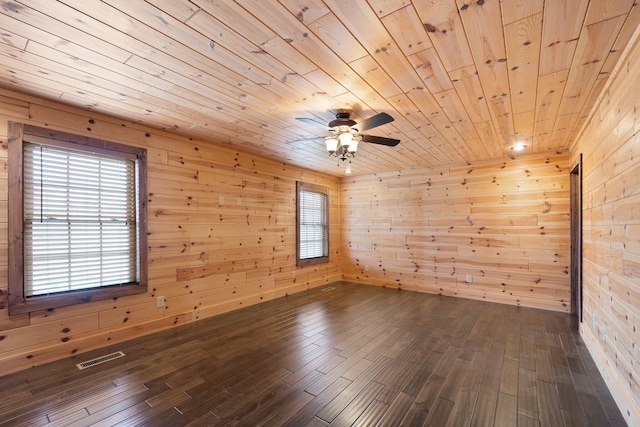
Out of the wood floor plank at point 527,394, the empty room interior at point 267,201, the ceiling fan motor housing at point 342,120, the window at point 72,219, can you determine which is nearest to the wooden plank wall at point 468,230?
the empty room interior at point 267,201

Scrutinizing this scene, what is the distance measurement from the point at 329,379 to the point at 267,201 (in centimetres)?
331

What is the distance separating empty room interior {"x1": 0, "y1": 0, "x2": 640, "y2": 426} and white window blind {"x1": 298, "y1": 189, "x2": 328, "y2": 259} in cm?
105

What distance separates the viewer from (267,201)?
5.20 metres

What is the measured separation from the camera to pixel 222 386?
7.88ft

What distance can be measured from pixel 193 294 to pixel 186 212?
1.13m

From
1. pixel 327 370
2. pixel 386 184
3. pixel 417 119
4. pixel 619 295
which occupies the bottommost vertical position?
pixel 327 370

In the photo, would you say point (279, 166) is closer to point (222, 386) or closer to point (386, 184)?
point (386, 184)

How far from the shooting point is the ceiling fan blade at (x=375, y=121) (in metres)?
2.42

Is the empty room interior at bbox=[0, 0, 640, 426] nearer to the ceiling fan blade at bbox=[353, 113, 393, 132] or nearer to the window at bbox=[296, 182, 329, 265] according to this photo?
the ceiling fan blade at bbox=[353, 113, 393, 132]

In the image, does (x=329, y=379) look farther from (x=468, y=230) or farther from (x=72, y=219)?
(x=468, y=230)

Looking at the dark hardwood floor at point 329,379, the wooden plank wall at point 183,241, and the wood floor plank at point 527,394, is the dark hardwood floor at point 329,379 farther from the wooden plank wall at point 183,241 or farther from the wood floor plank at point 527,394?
the wooden plank wall at point 183,241

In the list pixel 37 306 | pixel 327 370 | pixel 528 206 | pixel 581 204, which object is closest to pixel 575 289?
pixel 528 206

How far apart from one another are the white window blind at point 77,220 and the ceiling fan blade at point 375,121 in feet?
8.96

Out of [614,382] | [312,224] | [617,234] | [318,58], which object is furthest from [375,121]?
[312,224]
